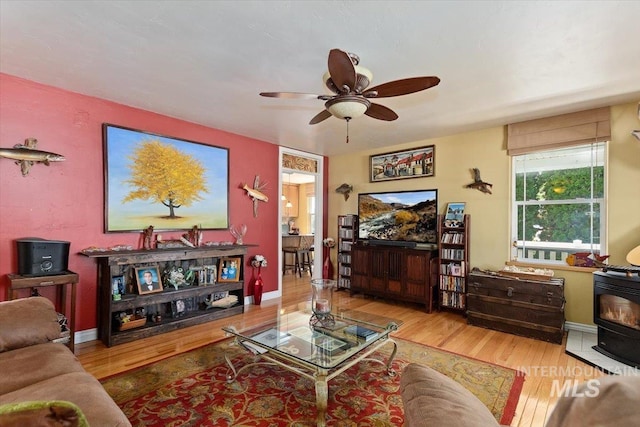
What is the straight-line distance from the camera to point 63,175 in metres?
3.06

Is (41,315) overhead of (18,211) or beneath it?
beneath

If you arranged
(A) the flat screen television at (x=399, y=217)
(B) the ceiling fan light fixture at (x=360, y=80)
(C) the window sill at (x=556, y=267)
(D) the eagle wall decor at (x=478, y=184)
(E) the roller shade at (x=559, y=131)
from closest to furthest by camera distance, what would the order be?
(B) the ceiling fan light fixture at (x=360, y=80) < (E) the roller shade at (x=559, y=131) < (C) the window sill at (x=556, y=267) < (D) the eagle wall decor at (x=478, y=184) < (A) the flat screen television at (x=399, y=217)

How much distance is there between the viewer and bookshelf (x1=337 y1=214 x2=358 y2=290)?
5.65 m

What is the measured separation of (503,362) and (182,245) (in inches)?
145

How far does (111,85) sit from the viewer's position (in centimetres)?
292

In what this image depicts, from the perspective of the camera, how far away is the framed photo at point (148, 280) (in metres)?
3.42

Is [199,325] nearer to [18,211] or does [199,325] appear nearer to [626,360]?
[18,211]

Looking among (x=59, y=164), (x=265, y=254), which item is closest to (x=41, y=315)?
(x=59, y=164)

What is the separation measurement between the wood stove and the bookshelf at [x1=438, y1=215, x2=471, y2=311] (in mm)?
1405

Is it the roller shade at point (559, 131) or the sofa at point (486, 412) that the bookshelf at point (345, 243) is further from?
the sofa at point (486, 412)

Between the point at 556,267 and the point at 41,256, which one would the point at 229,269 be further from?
the point at 556,267

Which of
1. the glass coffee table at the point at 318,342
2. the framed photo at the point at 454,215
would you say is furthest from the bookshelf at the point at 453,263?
the glass coffee table at the point at 318,342

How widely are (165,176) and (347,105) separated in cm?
269

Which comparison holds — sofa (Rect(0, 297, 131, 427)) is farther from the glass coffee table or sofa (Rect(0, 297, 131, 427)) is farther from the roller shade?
the roller shade
